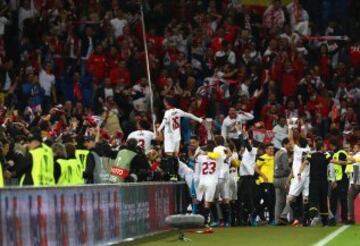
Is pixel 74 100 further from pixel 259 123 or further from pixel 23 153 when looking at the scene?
pixel 23 153

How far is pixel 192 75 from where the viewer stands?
115ft

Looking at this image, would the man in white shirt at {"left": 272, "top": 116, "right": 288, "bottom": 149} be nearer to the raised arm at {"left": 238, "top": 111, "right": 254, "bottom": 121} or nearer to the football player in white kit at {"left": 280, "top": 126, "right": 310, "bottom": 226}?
the raised arm at {"left": 238, "top": 111, "right": 254, "bottom": 121}

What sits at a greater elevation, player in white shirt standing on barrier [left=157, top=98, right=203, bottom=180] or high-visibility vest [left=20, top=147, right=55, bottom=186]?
player in white shirt standing on barrier [left=157, top=98, right=203, bottom=180]

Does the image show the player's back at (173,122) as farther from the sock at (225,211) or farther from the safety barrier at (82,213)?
the safety barrier at (82,213)

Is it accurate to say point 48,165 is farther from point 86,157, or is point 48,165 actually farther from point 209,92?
point 209,92

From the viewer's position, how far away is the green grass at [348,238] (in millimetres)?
20922

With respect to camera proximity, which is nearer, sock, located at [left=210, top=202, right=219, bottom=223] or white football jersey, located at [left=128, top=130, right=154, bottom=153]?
sock, located at [left=210, top=202, right=219, bottom=223]

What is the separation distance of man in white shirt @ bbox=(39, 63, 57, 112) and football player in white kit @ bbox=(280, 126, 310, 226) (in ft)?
25.7

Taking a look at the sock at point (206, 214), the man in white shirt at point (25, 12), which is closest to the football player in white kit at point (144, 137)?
the sock at point (206, 214)

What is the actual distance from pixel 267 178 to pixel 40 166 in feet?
38.0

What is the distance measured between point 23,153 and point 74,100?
13.4 metres

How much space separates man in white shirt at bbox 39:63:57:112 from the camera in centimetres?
3331

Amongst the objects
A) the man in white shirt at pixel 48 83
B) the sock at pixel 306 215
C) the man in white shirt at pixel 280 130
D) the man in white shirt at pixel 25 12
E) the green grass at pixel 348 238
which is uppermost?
→ the man in white shirt at pixel 25 12

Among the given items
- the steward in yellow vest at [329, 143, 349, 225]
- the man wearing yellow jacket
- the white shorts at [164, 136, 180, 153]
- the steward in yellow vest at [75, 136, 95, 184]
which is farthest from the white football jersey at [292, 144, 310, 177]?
the steward in yellow vest at [75, 136, 95, 184]
